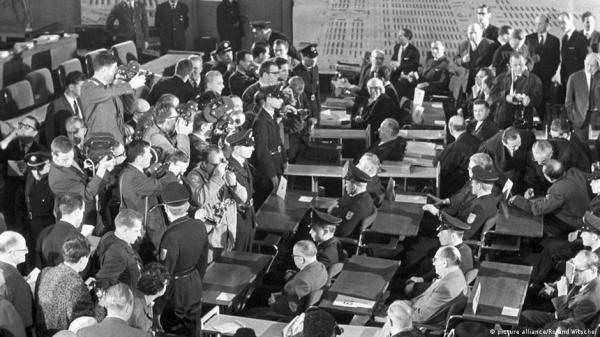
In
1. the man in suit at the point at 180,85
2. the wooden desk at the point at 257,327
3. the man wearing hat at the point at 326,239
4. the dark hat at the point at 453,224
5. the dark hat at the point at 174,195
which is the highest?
the dark hat at the point at 174,195

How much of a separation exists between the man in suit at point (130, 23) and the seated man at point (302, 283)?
8722 mm

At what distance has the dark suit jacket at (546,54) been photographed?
1318 centimetres

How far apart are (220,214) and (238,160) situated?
613mm

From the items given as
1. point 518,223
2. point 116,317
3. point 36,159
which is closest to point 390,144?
point 518,223

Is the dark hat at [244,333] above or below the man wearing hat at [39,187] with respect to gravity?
below

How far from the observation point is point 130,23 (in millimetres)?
15070

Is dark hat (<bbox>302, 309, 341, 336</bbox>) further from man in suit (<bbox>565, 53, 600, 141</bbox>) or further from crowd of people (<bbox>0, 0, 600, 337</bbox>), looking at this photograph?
man in suit (<bbox>565, 53, 600, 141</bbox>)

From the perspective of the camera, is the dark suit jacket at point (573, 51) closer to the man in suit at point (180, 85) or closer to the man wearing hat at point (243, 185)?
the man in suit at point (180, 85)

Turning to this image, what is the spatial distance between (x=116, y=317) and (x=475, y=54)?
878 centimetres

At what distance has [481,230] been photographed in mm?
8500

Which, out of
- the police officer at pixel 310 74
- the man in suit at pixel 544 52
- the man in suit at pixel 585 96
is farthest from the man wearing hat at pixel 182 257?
the man in suit at pixel 544 52

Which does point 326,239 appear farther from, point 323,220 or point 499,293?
point 499,293

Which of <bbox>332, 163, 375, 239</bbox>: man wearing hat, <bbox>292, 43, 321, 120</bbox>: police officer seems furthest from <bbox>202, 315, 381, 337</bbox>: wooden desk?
<bbox>292, 43, 321, 120</bbox>: police officer

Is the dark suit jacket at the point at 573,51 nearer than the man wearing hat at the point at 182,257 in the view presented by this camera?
No
